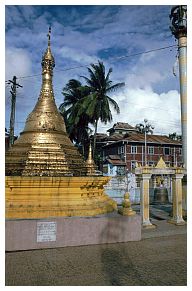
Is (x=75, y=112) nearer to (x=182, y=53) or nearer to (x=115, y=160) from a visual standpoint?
(x=115, y=160)

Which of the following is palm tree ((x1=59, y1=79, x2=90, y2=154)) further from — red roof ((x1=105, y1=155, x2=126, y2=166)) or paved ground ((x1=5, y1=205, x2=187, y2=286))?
paved ground ((x1=5, y1=205, x2=187, y2=286))

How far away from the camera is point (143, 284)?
475 cm

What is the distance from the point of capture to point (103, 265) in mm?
5637

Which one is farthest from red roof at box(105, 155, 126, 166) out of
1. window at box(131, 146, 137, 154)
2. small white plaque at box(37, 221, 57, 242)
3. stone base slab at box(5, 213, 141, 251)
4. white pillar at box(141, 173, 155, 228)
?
small white plaque at box(37, 221, 57, 242)

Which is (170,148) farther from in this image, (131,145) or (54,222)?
(54,222)

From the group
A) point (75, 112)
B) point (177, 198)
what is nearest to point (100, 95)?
point (75, 112)

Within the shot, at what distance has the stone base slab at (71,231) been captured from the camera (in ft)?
21.0

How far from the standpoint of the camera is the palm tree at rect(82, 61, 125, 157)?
85.0ft

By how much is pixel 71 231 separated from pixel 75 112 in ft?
71.0

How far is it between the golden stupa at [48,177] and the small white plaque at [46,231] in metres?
0.38

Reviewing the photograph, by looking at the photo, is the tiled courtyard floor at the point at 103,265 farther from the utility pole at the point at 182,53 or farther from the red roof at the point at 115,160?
the red roof at the point at 115,160

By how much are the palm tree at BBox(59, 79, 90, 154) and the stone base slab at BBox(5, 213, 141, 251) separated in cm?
2069

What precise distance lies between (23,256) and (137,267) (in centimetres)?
264

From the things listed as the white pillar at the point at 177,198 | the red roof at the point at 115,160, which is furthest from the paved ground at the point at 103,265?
the red roof at the point at 115,160
